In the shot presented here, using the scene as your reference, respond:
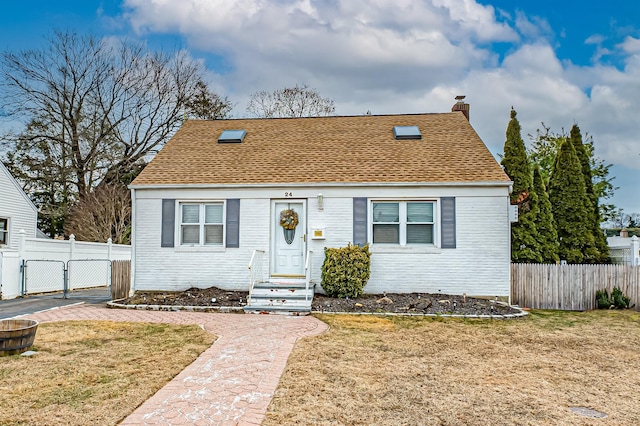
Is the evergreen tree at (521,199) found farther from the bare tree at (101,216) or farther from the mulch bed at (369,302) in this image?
the bare tree at (101,216)

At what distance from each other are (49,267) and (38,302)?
287 centimetres

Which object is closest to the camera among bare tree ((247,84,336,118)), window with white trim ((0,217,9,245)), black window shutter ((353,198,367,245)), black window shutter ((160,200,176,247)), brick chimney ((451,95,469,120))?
black window shutter ((353,198,367,245))

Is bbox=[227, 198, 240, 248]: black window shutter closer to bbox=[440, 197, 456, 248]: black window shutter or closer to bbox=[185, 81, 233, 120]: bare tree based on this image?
bbox=[440, 197, 456, 248]: black window shutter

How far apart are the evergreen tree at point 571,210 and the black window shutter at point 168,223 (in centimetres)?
1279

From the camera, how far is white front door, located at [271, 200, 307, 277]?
494 inches

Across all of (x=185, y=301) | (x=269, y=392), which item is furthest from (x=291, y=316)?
(x=269, y=392)

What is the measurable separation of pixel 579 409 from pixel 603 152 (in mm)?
24846

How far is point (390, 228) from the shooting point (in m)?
12.4

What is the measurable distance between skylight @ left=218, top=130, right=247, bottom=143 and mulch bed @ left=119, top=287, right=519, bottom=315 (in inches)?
200

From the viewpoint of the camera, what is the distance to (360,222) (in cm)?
1233

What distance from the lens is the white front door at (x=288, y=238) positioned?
41.2 feet

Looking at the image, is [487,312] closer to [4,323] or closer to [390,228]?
[390,228]

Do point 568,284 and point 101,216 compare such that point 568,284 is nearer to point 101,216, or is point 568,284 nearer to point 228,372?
point 228,372

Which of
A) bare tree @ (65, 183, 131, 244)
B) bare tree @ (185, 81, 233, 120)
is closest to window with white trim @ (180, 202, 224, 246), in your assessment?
bare tree @ (65, 183, 131, 244)
